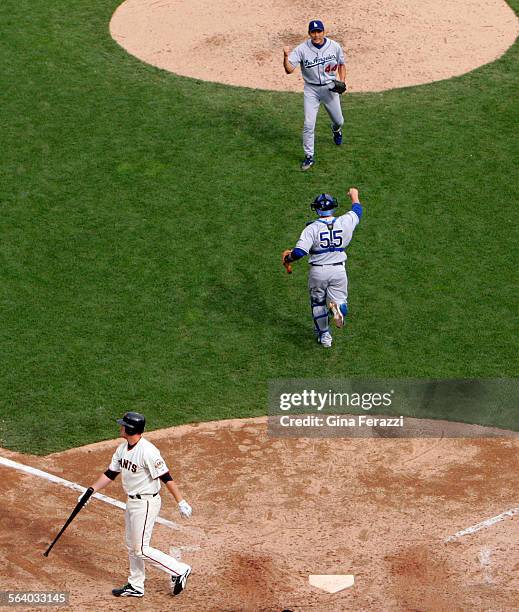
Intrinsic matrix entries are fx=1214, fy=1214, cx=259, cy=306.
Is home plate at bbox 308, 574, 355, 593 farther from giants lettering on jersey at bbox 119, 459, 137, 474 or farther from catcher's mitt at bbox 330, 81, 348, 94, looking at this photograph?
catcher's mitt at bbox 330, 81, 348, 94

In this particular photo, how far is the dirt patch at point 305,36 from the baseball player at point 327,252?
22.5ft

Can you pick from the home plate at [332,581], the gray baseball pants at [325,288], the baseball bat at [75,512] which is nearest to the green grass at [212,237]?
the gray baseball pants at [325,288]

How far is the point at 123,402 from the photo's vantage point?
603 inches

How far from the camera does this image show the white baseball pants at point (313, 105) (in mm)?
18922

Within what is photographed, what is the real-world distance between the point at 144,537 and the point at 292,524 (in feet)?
6.27

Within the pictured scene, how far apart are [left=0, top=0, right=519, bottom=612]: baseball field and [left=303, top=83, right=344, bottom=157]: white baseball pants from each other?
67cm

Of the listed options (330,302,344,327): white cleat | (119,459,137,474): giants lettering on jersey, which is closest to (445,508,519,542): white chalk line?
(119,459,137,474): giants lettering on jersey

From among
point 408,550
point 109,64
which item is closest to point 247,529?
point 408,550

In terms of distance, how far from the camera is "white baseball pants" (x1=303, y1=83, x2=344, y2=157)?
62.1 feet

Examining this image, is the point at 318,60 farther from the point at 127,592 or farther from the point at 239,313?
the point at 127,592

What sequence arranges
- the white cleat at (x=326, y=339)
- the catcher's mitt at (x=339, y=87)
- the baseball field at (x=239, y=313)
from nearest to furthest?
the baseball field at (x=239, y=313), the white cleat at (x=326, y=339), the catcher's mitt at (x=339, y=87)

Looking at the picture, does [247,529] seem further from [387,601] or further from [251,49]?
[251,49]

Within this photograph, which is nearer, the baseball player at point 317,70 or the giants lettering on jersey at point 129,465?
the giants lettering on jersey at point 129,465

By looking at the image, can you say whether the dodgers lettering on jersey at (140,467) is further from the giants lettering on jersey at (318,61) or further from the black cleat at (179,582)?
the giants lettering on jersey at (318,61)
